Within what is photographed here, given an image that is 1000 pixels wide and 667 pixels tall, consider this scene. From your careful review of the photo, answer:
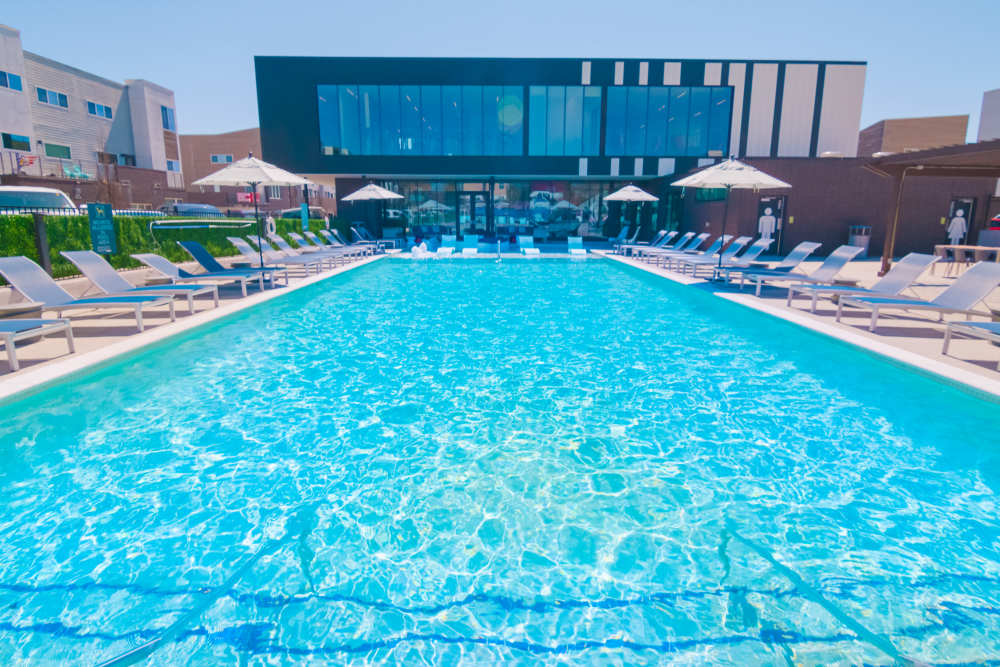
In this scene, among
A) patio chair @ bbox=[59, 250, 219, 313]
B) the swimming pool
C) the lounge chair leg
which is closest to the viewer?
the swimming pool

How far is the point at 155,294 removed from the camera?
7.93m

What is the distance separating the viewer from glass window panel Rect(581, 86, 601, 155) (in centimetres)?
2369

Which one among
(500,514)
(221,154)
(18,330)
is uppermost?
(221,154)

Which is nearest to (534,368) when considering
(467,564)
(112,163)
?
(467,564)

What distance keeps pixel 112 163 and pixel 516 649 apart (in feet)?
152

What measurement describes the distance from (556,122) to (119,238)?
61.3 feet

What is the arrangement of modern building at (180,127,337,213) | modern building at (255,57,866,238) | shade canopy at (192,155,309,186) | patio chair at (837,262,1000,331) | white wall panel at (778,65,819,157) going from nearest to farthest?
patio chair at (837,262,1000,331)
shade canopy at (192,155,309,186)
modern building at (255,57,866,238)
white wall panel at (778,65,819,157)
modern building at (180,127,337,213)

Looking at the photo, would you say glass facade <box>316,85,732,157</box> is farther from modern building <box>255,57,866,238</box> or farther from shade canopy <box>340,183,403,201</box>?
shade canopy <box>340,183,403,201</box>

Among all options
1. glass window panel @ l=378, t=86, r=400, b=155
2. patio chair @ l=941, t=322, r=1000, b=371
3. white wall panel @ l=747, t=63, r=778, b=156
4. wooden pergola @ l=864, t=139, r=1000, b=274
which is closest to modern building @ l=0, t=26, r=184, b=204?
glass window panel @ l=378, t=86, r=400, b=155

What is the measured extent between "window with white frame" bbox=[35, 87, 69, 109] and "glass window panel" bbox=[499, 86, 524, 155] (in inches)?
1148

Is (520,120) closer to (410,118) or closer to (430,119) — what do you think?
(430,119)

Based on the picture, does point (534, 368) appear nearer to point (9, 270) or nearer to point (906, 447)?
point (906, 447)

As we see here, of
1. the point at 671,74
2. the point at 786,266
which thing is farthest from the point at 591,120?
the point at 786,266

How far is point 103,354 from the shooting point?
606cm
